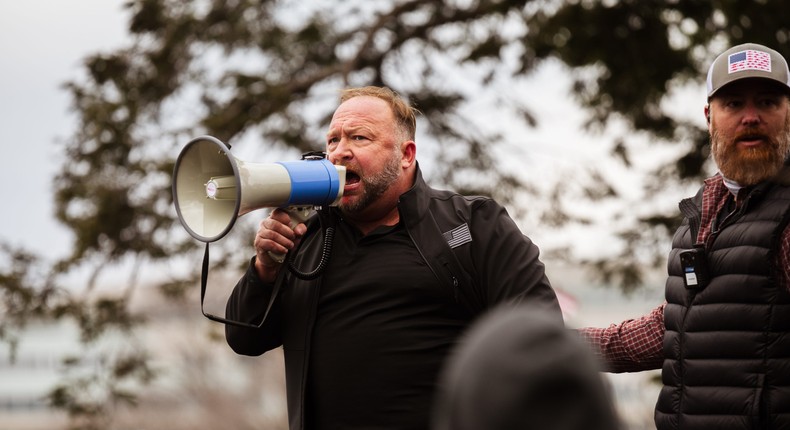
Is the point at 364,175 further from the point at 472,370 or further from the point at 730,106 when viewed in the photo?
the point at 472,370

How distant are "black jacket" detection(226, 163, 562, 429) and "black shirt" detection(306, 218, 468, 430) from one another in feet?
0.14

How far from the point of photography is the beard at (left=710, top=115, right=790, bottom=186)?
11.9ft

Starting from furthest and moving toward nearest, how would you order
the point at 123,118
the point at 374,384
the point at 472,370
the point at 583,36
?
the point at 123,118
the point at 583,36
the point at 374,384
the point at 472,370

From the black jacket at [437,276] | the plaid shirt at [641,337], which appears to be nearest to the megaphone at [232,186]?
the black jacket at [437,276]

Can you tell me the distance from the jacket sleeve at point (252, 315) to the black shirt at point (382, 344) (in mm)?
193

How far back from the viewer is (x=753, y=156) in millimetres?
3629

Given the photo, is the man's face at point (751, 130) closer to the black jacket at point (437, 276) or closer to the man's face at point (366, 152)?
the black jacket at point (437, 276)

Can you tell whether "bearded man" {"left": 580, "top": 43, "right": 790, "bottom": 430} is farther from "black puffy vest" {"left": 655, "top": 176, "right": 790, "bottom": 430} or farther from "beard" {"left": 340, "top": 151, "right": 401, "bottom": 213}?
"beard" {"left": 340, "top": 151, "right": 401, "bottom": 213}

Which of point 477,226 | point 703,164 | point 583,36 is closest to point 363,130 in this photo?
point 477,226

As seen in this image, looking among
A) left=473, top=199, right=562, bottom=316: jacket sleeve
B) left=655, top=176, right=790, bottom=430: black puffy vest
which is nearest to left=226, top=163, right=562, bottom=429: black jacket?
left=473, top=199, right=562, bottom=316: jacket sleeve

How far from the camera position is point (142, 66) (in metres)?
12.9

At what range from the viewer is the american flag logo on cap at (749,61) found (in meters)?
3.68

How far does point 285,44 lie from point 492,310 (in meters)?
9.55

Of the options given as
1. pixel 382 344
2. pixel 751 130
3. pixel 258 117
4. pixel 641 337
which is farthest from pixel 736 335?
pixel 258 117
